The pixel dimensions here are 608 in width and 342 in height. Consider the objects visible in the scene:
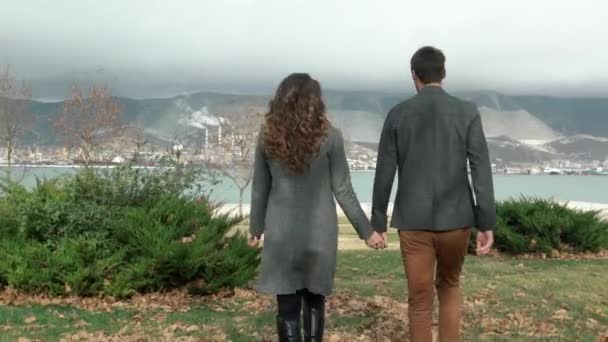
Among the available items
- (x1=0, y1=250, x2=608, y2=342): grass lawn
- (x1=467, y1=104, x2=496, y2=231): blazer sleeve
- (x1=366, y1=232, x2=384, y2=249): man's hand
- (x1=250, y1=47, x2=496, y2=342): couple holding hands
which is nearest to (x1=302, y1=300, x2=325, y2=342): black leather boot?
(x1=250, y1=47, x2=496, y2=342): couple holding hands

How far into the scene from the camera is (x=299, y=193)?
172 inches

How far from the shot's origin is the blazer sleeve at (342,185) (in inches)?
174

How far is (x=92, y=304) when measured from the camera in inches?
303

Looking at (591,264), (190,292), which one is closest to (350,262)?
(591,264)

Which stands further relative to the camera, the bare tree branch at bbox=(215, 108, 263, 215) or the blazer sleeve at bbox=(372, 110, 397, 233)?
the bare tree branch at bbox=(215, 108, 263, 215)

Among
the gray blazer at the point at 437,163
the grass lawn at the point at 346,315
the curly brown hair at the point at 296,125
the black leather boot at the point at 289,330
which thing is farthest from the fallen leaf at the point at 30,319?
the gray blazer at the point at 437,163

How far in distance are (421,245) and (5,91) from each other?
3867 centimetres

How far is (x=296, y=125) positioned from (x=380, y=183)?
0.69m

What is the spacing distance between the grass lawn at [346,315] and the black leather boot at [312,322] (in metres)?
1.40

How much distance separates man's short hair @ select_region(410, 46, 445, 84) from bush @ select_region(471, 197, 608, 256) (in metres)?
9.74

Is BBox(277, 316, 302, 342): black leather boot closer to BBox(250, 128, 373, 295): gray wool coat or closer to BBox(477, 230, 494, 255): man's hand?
BBox(250, 128, 373, 295): gray wool coat

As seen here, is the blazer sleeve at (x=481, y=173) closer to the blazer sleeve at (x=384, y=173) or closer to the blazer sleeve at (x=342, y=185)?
the blazer sleeve at (x=384, y=173)

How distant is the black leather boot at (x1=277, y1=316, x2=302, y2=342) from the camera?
15.1 feet

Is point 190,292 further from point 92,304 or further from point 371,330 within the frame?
point 371,330
